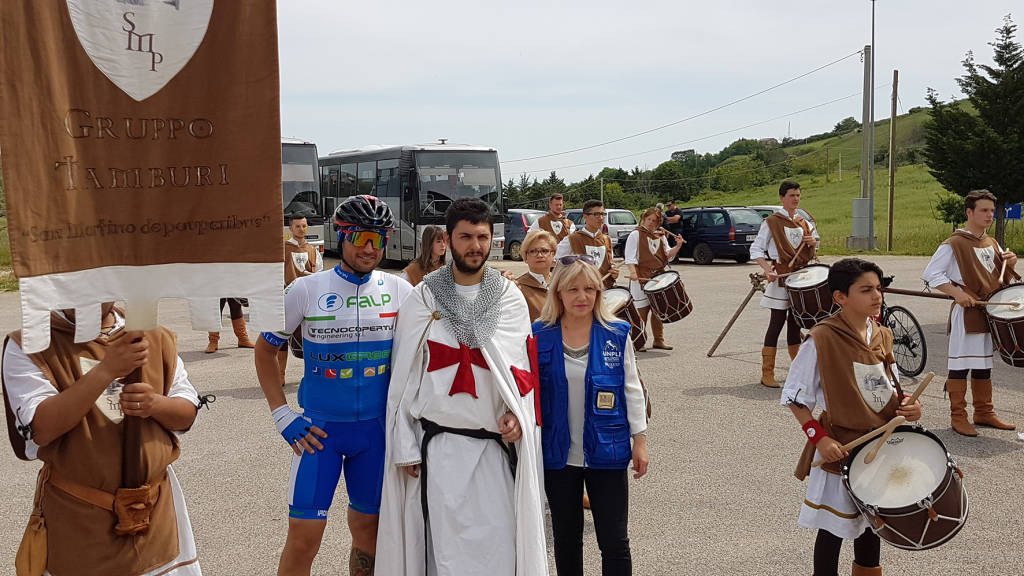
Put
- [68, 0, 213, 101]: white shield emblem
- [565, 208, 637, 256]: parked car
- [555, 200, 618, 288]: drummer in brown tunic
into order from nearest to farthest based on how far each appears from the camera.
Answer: [68, 0, 213, 101]: white shield emblem → [555, 200, 618, 288]: drummer in brown tunic → [565, 208, 637, 256]: parked car

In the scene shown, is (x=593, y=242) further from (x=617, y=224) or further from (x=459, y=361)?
(x=617, y=224)

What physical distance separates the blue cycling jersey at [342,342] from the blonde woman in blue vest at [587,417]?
74cm

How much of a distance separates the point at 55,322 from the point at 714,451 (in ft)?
17.8

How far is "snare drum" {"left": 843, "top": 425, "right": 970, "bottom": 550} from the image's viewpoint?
3760mm

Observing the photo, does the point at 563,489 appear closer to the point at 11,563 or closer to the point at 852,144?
the point at 11,563

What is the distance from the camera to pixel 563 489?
3963 mm

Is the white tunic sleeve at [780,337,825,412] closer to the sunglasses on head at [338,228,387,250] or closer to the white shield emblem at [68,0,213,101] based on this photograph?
the sunglasses on head at [338,228,387,250]

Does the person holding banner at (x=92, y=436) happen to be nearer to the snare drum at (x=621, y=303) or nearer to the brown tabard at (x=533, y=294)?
the brown tabard at (x=533, y=294)

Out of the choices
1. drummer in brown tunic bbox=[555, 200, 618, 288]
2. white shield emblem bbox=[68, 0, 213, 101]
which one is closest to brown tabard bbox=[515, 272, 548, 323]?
white shield emblem bbox=[68, 0, 213, 101]

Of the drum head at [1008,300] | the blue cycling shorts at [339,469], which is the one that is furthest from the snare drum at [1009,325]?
the blue cycling shorts at [339,469]

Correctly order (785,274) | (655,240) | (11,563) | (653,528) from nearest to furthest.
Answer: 1. (11,563)
2. (653,528)
3. (785,274)
4. (655,240)

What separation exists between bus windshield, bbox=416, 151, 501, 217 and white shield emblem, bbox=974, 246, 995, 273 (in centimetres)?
1965

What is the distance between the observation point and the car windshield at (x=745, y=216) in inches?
1053

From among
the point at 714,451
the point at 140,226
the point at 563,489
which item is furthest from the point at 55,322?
the point at 714,451
